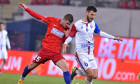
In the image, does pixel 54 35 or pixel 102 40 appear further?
pixel 102 40

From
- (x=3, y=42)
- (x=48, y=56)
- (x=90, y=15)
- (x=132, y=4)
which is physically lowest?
(x=3, y=42)

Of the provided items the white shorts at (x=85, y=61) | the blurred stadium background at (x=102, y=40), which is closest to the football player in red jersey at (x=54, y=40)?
the white shorts at (x=85, y=61)

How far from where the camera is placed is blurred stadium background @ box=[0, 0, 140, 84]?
1703 centimetres

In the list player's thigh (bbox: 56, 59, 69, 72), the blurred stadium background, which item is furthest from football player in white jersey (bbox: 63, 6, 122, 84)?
the blurred stadium background

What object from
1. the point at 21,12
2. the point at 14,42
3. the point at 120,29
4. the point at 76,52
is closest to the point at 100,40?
the point at 120,29

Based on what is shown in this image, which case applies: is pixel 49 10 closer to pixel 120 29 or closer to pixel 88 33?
pixel 120 29

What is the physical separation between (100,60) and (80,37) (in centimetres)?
733

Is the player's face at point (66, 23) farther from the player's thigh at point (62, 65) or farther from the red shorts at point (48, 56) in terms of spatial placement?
the player's thigh at point (62, 65)

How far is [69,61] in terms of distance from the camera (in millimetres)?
17406

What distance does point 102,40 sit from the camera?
59.9ft

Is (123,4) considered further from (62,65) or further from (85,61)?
(62,65)

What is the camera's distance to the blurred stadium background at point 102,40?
1703 cm

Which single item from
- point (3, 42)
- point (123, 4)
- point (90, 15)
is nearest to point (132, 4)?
point (123, 4)

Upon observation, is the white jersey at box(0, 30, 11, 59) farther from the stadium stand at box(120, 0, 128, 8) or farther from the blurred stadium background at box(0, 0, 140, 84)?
the stadium stand at box(120, 0, 128, 8)
